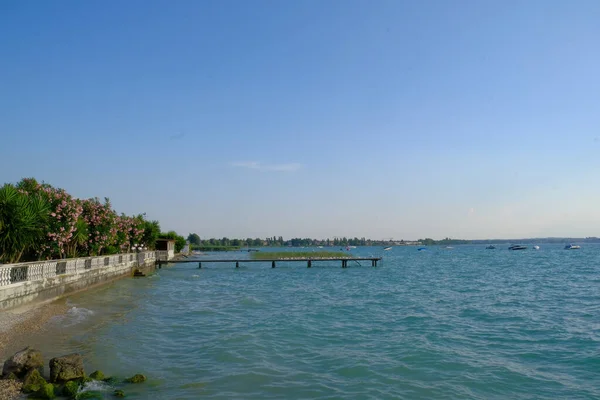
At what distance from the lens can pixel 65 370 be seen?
9.67 metres

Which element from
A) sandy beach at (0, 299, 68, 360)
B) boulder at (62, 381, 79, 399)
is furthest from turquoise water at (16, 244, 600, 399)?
boulder at (62, 381, 79, 399)

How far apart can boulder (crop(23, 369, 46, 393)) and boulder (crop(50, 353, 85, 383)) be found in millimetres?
338

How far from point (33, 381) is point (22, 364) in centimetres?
81

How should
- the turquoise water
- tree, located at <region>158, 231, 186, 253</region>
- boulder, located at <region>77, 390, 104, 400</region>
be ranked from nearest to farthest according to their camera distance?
boulder, located at <region>77, 390, 104, 400</region> < the turquoise water < tree, located at <region>158, 231, 186, 253</region>

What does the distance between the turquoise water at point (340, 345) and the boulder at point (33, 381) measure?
1.82 meters

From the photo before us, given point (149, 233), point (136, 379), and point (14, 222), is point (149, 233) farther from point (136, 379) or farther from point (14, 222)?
point (136, 379)

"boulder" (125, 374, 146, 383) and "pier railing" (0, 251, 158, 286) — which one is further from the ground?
"pier railing" (0, 251, 158, 286)

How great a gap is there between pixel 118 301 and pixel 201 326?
8.54 m

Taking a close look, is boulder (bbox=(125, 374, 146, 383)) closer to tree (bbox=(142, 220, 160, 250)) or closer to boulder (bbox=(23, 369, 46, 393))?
boulder (bbox=(23, 369, 46, 393))

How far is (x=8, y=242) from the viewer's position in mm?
20750

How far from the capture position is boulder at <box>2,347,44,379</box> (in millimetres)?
9641

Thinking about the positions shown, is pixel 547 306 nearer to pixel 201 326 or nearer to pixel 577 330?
pixel 577 330

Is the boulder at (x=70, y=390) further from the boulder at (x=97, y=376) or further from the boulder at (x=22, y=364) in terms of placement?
the boulder at (x=22, y=364)

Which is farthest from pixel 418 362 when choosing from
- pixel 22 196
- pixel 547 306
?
pixel 22 196
